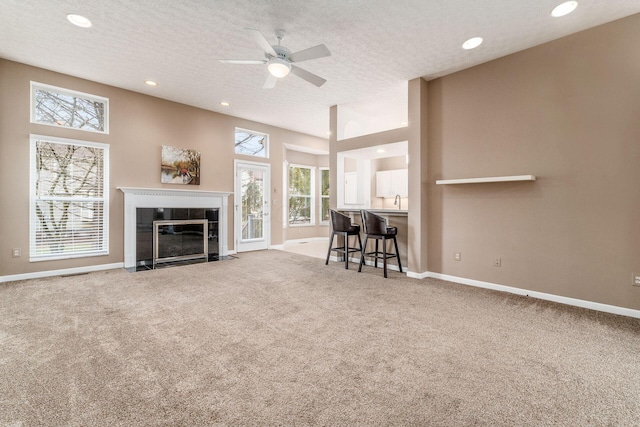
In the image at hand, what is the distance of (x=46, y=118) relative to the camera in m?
4.28

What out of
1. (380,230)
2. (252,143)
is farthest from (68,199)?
(380,230)

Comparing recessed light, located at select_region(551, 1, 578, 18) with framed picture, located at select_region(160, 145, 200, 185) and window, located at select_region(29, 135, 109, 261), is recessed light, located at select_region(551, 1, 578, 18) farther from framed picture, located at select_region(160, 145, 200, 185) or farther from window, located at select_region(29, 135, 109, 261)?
window, located at select_region(29, 135, 109, 261)

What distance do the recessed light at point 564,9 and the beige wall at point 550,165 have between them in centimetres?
53

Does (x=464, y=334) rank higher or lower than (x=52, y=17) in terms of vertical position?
lower

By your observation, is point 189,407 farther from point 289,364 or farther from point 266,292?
point 266,292

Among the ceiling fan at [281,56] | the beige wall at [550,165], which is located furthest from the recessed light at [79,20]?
the beige wall at [550,165]

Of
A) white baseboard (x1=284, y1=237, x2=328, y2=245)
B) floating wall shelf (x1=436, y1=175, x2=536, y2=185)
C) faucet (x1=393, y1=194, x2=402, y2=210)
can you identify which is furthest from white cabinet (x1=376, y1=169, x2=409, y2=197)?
floating wall shelf (x1=436, y1=175, x2=536, y2=185)

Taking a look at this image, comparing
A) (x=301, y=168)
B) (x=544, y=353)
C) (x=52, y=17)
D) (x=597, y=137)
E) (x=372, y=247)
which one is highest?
(x=52, y=17)

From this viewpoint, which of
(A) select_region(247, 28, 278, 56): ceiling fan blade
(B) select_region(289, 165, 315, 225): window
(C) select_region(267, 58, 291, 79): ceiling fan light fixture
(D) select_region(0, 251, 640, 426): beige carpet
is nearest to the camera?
(D) select_region(0, 251, 640, 426): beige carpet

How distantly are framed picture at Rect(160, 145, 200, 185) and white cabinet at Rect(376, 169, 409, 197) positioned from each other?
4678 mm

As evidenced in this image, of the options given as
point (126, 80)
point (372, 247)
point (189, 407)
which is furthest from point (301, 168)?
point (189, 407)

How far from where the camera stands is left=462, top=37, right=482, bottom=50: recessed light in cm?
330

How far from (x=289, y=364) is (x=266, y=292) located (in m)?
1.69

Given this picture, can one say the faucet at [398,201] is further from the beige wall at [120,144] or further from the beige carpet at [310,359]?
the beige carpet at [310,359]
